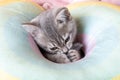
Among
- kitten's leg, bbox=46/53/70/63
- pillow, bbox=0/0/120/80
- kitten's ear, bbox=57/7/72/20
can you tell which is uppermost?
kitten's ear, bbox=57/7/72/20

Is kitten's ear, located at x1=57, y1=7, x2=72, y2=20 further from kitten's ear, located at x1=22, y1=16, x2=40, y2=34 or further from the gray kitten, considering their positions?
kitten's ear, located at x1=22, y1=16, x2=40, y2=34

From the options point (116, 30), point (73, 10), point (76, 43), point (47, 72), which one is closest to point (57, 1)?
point (73, 10)

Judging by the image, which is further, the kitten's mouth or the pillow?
the kitten's mouth

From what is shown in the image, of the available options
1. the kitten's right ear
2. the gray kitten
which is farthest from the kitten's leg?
the kitten's right ear

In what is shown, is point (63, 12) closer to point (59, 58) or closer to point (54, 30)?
point (54, 30)

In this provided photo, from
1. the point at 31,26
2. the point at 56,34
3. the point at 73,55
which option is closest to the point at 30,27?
the point at 31,26

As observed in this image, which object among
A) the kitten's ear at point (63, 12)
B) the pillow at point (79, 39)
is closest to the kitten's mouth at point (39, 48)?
the pillow at point (79, 39)
